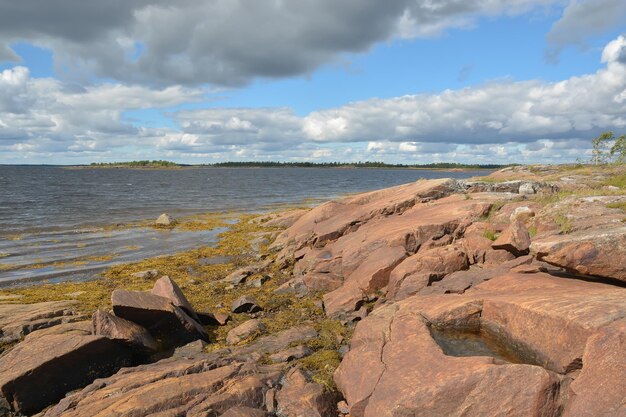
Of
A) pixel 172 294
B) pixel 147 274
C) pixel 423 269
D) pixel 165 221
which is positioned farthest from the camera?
pixel 165 221

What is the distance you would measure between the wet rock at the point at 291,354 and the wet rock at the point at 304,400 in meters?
1.69

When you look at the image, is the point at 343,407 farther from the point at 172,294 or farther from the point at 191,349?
the point at 172,294

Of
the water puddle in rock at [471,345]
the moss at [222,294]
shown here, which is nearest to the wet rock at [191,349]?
Answer: the moss at [222,294]

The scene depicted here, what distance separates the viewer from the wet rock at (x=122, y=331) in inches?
464

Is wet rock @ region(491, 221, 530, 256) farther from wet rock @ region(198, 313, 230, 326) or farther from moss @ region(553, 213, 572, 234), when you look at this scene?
wet rock @ region(198, 313, 230, 326)

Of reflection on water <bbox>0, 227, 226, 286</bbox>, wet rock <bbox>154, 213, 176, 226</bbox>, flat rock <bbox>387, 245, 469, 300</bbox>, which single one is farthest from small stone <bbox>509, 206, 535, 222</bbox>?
wet rock <bbox>154, 213, 176, 226</bbox>

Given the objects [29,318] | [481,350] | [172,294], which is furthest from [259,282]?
[481,350]

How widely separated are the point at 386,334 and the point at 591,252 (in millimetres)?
5275

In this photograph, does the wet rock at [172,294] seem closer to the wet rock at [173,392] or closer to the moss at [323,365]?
the wet rock at [173,392]

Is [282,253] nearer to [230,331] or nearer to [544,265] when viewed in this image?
[230,331]

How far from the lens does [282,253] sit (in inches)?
971

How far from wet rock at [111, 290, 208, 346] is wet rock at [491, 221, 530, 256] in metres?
10.4

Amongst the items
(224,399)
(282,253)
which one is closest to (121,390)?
(224,399)

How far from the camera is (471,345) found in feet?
31.3
